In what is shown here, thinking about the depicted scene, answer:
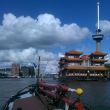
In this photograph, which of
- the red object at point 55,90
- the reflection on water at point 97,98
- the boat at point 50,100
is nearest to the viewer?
the red object at point 55,90

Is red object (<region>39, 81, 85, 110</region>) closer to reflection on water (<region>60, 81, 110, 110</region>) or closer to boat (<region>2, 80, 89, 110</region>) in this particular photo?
boat (<region>2, 80, 89, 110</region>)

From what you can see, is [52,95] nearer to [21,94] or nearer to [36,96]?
[36,96]

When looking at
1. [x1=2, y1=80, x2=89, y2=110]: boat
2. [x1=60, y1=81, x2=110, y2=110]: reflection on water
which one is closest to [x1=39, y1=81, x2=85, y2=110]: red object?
[x1=2, y1=80, x2=89, y2=110]: boat

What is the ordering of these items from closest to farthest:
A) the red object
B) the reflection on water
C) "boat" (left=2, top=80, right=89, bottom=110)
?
1. the red object
2. "boat" (left=2, top=80, right=89, bottom=110)
3. the reflection on water

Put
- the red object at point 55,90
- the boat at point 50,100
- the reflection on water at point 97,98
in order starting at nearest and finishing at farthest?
the red object at point 55,90
the boat at point 50,100
the reflection on water at point 97,98

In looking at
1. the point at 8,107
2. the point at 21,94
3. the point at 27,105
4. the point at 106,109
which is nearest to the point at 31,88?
the point at 21,94

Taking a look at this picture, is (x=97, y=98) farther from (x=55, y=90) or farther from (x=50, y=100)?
(x=55, y=90)

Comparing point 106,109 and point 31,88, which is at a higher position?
point 31,88

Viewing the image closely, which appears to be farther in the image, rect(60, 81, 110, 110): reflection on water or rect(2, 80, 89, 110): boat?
rect(60, 81, 110, 110): reflection on water

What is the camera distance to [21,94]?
2841 cm

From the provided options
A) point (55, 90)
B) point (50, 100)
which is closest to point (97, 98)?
point (50, 100)

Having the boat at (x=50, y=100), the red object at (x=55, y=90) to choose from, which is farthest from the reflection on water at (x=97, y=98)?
the boat at (x=50, y=100)

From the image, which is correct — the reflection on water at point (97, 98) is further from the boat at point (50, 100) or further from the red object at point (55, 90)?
the boat at point (50, 100)

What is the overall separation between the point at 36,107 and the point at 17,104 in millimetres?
1895
